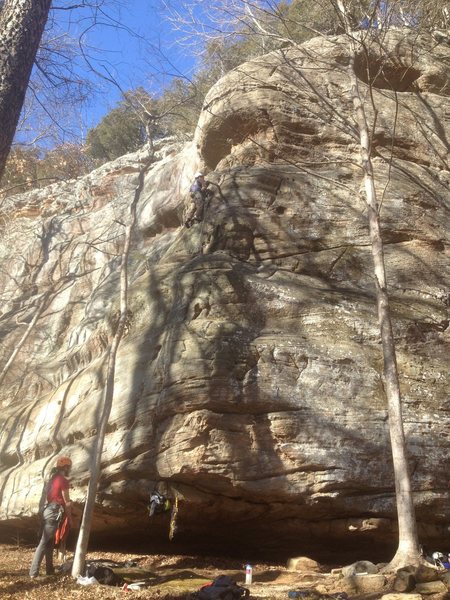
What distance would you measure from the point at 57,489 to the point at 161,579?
2.09 metres

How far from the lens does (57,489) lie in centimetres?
896

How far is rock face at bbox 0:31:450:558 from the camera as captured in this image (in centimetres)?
911

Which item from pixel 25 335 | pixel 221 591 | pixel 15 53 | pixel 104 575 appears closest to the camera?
pixel 15 53

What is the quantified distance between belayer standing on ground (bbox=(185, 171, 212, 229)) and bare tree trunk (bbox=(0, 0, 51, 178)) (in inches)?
291

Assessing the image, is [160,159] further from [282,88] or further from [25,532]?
[25,532]

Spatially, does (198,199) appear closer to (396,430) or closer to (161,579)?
(396,430)

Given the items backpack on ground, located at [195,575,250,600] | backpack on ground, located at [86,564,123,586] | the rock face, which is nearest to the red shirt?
the rock face

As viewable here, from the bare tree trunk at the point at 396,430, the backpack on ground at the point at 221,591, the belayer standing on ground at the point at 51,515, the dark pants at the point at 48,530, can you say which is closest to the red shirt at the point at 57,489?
the belayer standing on ground at the point at 51,515

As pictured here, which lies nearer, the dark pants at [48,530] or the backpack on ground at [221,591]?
the backpack on ground at [221,591]

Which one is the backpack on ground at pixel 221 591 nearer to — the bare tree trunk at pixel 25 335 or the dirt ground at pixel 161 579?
the dirt ground at pixel 161 579

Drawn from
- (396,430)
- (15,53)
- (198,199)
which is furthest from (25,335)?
(15,53)

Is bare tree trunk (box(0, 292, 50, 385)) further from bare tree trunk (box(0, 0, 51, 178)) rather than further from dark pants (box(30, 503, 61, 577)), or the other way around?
bare tree trunk (box(0, 0, 51, 178))

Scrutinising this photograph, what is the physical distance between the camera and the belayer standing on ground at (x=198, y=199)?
13.8 meters

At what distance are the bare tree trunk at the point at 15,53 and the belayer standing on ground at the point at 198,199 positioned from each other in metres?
7.40
